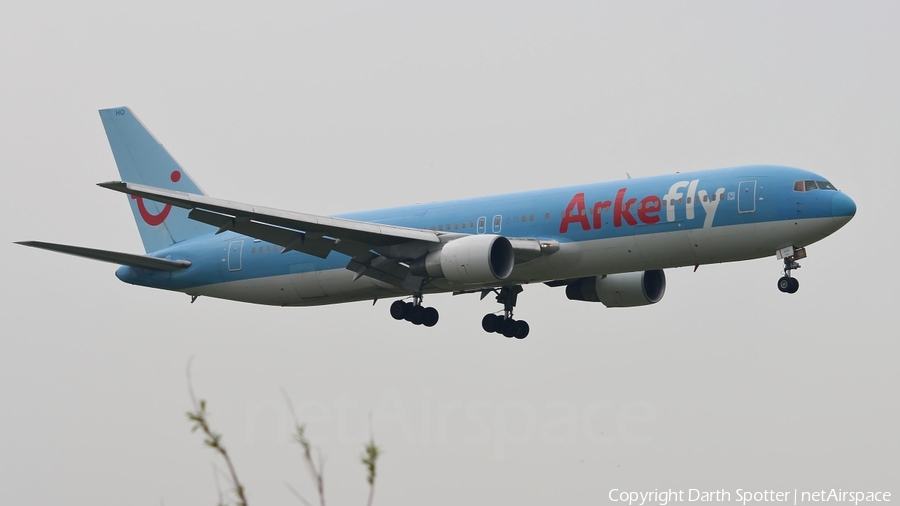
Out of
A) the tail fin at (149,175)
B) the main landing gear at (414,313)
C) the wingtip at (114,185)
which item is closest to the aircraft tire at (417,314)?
the main landing gear at (414,313)

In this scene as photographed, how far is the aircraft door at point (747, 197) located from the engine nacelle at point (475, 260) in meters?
6.97

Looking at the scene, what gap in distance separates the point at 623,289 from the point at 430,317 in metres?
7.16

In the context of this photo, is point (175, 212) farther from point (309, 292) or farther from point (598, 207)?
point (598, 207)

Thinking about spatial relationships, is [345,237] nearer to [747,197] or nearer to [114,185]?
[114,185]

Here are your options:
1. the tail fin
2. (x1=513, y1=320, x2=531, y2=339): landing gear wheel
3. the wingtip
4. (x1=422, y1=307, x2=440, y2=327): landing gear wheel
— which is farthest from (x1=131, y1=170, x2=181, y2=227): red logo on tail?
the wingtip

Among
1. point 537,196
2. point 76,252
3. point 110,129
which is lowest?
point 76,252

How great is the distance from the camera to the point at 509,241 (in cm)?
3603

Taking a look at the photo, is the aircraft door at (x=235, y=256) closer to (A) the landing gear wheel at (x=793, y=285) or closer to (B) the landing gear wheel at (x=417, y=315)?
(B) the landing gear wheel at (x=417, y=315)

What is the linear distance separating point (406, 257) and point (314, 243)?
9.67 feet

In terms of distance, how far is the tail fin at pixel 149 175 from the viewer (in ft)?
150

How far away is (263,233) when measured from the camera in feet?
120

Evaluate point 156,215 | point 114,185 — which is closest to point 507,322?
point 156,215

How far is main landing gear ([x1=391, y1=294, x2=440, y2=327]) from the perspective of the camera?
40.9m

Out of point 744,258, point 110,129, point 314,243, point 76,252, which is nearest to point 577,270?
point 744,258
